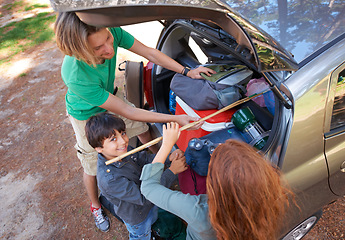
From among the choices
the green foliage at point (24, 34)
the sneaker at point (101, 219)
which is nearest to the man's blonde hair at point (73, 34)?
the sneaker at point (101, 219)

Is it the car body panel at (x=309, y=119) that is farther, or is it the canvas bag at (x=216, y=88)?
the canvas bag at (x=216, y=88)

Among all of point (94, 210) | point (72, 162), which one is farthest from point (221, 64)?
point (72, 162)

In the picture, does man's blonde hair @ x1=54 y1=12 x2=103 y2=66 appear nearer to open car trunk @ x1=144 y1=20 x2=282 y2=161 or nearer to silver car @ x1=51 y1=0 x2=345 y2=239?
silver car @ x1=51 y1=0 x2=345 y2=239

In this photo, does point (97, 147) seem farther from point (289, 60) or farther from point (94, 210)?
point (289, 60)

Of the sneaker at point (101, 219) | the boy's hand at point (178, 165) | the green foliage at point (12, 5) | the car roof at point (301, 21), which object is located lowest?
the sneaker at point (101, 219)

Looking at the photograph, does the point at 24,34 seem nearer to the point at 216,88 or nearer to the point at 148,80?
the point at 148,80

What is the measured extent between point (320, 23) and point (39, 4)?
8809mm

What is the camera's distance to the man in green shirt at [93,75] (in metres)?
1.50

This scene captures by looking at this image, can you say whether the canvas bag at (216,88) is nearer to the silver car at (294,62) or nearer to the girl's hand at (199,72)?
the girl's hand at (199,72)

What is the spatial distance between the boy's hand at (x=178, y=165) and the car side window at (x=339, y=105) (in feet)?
3.04

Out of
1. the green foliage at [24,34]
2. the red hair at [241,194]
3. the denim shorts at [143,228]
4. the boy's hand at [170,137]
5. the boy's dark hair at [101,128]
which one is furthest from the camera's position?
the green foliage at [24,34]

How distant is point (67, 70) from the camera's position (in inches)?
68.6

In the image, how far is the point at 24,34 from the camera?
662 cm

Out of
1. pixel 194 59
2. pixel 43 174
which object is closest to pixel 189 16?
pixel 194 59
